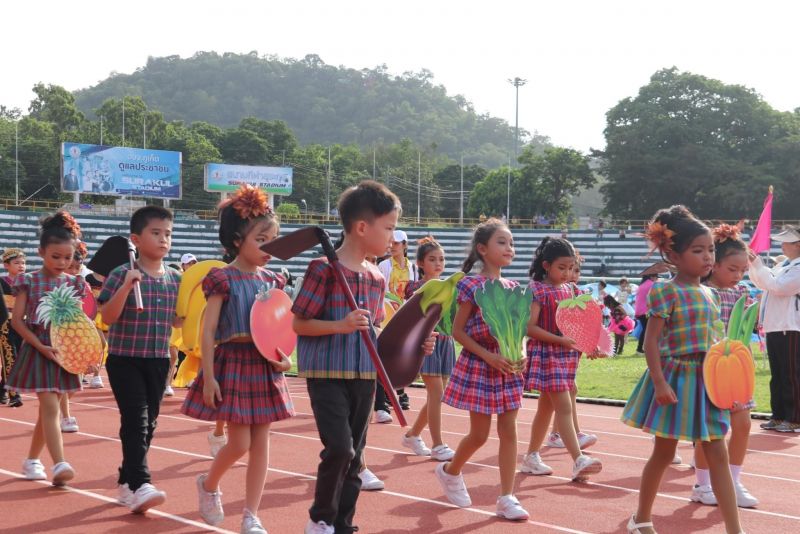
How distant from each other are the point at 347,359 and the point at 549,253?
Answer: 9.76 ft

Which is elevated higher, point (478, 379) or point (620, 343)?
point (478, 379)

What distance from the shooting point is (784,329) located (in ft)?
32.3

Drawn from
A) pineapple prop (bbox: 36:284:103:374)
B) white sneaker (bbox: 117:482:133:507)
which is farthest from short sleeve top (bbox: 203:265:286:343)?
pineapple prop (bbox: 36:284:103:374)

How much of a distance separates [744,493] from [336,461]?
2.99 meters

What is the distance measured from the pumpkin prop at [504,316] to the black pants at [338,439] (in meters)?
1.25

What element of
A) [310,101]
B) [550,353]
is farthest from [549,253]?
[310,101]

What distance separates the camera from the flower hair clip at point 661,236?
207 inches

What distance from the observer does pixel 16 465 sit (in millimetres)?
7328

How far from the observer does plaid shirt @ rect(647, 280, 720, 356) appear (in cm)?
509

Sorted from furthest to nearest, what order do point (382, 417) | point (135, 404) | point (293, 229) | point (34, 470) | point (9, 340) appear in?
point (293, 229) < point (9, 340) < point (382, 417) < point (34, 470) < point (135, 404)

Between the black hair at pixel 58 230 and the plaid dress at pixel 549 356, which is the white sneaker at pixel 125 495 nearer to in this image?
the black hair at pixel 58 230

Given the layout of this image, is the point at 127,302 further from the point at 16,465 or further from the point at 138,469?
the point at 16,465

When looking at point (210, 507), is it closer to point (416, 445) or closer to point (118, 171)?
point (416, 445)

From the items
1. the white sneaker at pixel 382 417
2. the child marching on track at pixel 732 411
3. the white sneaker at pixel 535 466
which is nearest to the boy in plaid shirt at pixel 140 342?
the white sneaker at pixel 535 466
